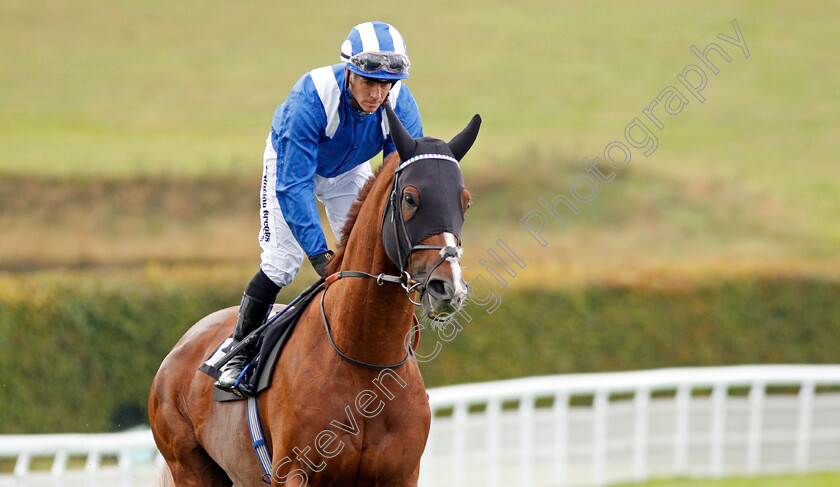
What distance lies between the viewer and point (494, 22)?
17875mm

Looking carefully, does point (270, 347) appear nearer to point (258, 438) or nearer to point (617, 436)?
point (258, 438)

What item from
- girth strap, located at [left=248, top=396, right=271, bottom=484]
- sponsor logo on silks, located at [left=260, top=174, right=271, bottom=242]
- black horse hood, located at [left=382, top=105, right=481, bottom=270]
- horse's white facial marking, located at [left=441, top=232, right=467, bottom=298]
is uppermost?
black horse hood, located at [left=382, top=105, right=481, bottom=270]

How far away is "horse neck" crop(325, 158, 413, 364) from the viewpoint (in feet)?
9.53

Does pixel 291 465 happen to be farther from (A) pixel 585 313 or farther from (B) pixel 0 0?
(B) pixel 0 0

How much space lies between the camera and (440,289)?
8.23 ft

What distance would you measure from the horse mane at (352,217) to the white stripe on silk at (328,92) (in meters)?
0.34

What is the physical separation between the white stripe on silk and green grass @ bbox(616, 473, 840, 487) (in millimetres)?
5184

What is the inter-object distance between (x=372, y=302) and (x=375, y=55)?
85 cm

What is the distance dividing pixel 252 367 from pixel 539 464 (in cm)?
464

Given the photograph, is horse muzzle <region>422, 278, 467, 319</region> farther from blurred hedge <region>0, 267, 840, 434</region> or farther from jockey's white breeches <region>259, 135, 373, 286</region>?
blurred hedge <region>0, 267, 840, 434</region>

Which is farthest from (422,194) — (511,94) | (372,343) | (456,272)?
(511,94)

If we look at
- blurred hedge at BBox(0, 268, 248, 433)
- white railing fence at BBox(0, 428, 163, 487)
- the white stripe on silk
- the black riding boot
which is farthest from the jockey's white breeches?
blurred hedge at BBox(0, 268, 248, 433)

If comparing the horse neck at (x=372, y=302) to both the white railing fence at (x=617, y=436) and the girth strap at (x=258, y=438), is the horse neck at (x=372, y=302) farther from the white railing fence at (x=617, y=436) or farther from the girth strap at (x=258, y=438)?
the white railing fence at (x=617, y=436)

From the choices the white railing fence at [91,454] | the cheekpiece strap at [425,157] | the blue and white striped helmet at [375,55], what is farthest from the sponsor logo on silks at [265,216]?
the white railing fence at [91,454]
